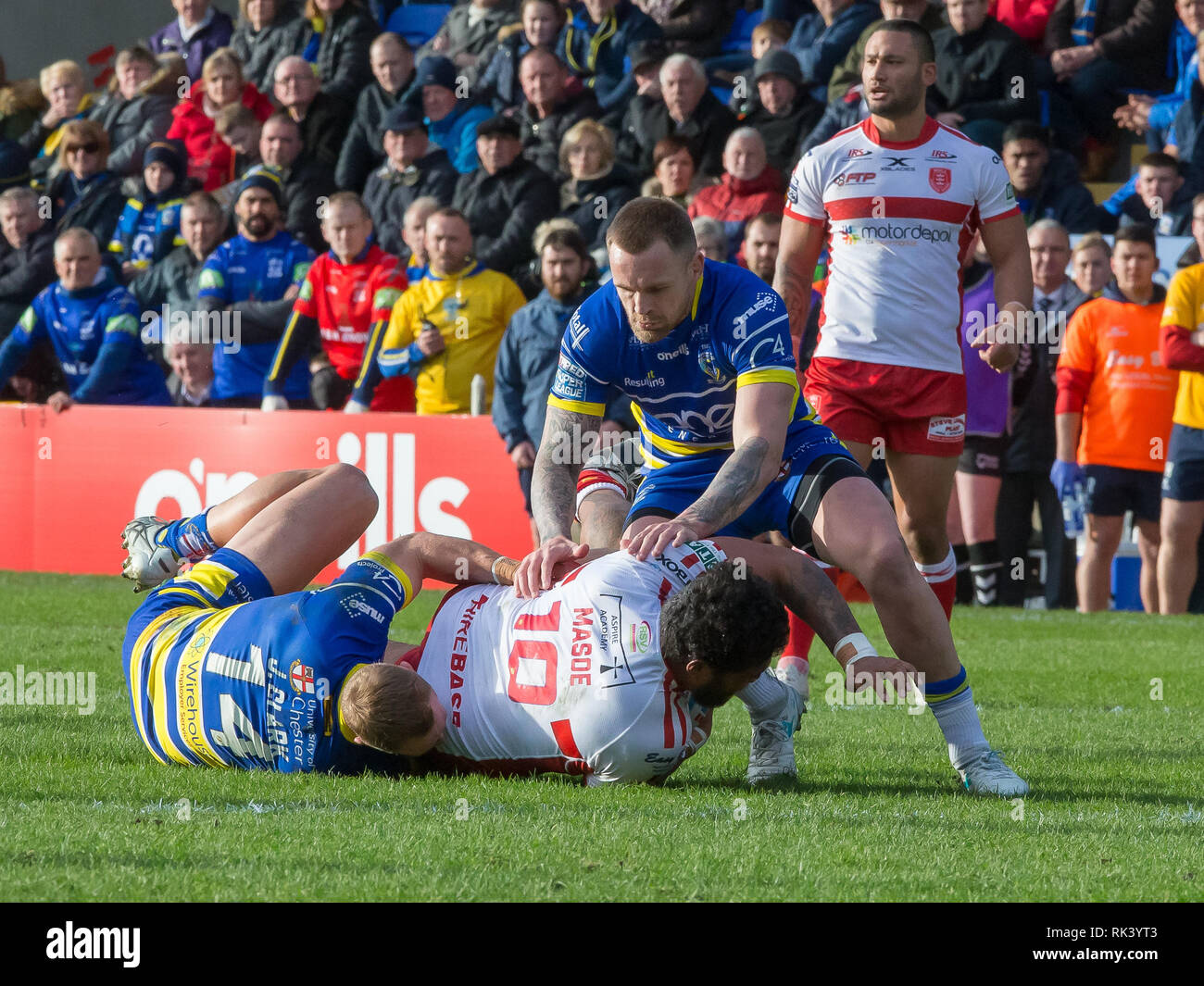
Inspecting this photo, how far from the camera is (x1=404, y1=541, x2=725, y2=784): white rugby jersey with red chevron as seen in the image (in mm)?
4973

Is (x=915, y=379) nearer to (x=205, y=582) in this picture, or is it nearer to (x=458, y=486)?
(x=205, y=582)

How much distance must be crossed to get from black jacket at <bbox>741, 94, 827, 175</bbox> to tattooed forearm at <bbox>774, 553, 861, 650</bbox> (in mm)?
8463

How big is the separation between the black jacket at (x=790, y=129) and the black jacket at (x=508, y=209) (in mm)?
1760

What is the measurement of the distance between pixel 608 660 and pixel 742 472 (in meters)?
0.88

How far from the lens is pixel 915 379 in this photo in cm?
706

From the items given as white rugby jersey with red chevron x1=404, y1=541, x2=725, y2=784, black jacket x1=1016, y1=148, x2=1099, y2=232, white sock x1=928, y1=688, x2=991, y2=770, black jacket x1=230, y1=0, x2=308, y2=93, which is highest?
black jacket x1=230, y1=0, x2=308, y2=93

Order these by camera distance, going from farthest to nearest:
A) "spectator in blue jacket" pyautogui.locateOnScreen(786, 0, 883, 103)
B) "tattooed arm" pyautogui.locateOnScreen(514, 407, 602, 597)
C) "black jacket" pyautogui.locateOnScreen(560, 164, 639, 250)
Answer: "spectator in blue jacket" pyautogui.locateOnScreen(786, 0, 883, 103) → "black jacket" pyautogui.locateOnScreen(560, 164, 639, 250) → "tattooed arm" pyautogui.locateOnScreen(514, 407, 602, 597)

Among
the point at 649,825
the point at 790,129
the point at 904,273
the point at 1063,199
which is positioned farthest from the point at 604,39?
the point at 649,825

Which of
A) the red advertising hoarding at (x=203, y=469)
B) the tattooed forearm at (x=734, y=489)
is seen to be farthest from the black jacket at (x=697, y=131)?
the tattooed forearm at (x=734, y=489)

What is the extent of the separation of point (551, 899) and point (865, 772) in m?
2.35

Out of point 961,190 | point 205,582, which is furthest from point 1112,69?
point 205,582

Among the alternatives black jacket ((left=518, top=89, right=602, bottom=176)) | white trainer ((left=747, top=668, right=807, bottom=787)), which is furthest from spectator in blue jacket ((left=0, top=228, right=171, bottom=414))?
white trainer ((left=747, top=668, right=807, bottom=787))
